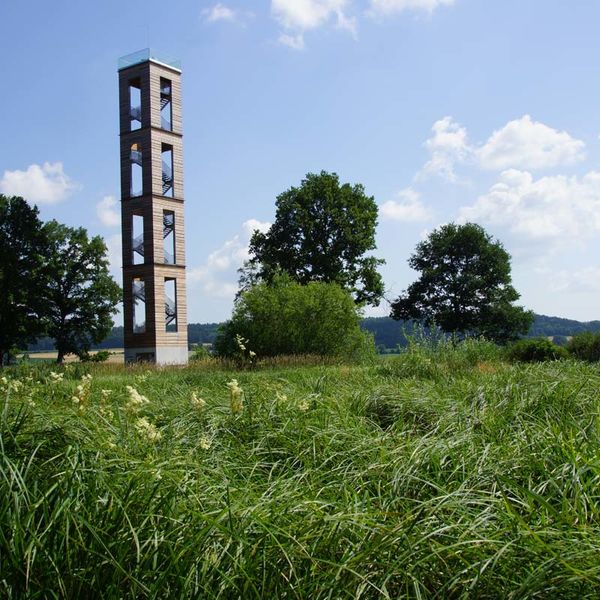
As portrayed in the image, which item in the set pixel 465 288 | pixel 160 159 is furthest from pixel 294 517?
pixel 465 288

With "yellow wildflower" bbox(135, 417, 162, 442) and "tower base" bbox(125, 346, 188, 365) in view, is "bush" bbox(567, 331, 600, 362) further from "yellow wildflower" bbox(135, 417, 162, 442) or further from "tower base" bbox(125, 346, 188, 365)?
"yellow wildflower" bbox(135, 417, 162, 442)

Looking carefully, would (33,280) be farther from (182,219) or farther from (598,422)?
(598,422)

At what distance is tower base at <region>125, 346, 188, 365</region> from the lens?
23.6 m

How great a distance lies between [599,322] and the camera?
54.9 meters

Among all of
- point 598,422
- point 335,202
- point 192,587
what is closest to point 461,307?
point 335,202

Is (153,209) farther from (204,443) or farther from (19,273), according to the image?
(204,443)

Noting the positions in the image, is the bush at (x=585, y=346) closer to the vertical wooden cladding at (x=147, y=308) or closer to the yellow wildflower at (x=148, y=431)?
the vertical wooden cladding at (x=147, y=308)

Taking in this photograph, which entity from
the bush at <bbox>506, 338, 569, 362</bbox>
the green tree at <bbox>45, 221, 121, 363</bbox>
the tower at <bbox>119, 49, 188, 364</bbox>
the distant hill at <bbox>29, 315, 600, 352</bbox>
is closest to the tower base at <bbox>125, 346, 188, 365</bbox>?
the tower at <bbox>119, 49, 188, 364</bbox>

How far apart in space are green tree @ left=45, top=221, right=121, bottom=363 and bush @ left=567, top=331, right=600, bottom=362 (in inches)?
858

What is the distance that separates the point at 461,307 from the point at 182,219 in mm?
18365

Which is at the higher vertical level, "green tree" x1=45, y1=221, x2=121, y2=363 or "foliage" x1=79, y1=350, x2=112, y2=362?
"green tree" x1=45, y1=221, x2=121, y2=363

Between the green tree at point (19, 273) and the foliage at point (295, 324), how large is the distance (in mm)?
12603

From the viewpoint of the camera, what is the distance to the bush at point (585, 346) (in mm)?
17311

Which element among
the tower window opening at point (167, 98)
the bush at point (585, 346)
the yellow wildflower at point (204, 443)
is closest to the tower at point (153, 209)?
the tower window opening at point (167, 98)
